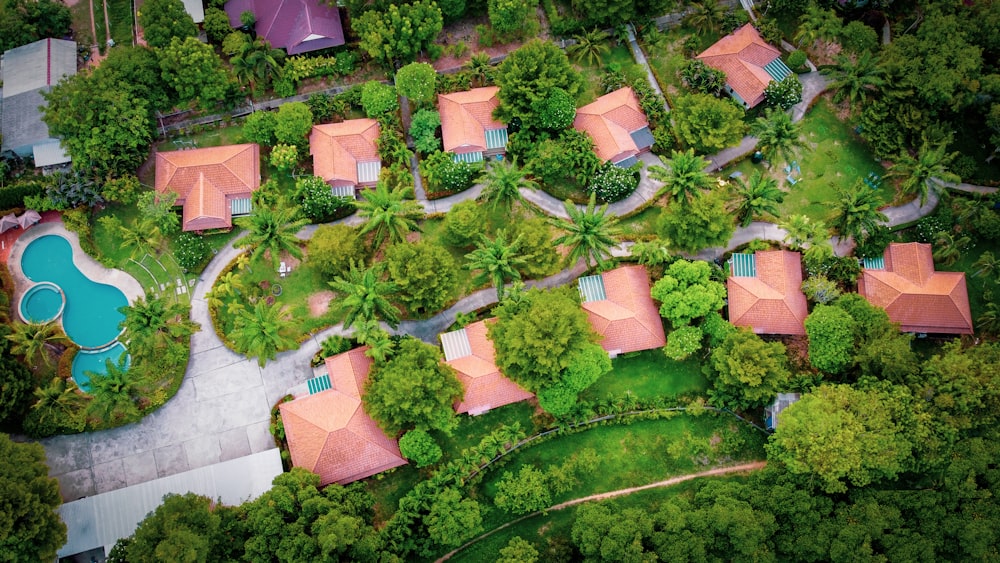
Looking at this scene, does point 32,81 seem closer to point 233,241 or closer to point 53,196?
point 53,196

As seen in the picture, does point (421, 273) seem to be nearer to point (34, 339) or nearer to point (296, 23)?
point (296, 23)

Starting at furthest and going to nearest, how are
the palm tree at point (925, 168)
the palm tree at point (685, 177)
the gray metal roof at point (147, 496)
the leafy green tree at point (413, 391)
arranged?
the palm tree at point (925, 168), the palm tree at point (685, 177), the gray metal roof at point (147, 496), the leafy green tree at point (413, 391)

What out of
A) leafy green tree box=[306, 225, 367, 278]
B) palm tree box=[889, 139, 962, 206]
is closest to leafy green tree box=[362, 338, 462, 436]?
leafy green tree box=[306, 225, 367, 278]

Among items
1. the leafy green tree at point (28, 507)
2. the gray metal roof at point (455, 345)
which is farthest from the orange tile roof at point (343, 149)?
the leafy green tree at point (28, 507)

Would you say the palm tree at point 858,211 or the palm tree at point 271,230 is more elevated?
the palm tree at point 271,230

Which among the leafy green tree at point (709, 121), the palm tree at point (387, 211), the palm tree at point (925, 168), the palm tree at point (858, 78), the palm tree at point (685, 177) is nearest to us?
the palm tree at point (387, 211)

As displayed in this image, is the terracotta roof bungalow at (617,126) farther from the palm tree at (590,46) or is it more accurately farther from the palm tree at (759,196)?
the palm tree at (759,196)
